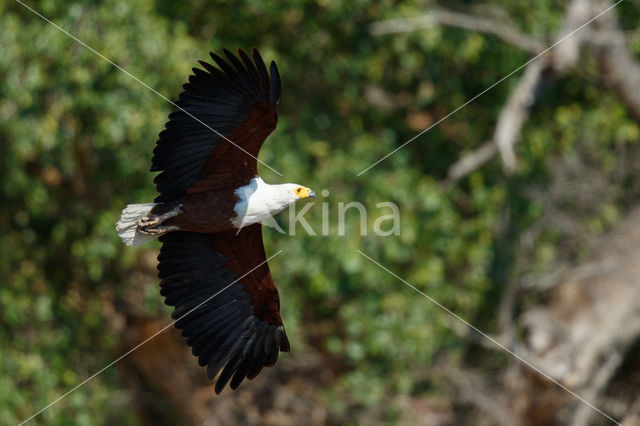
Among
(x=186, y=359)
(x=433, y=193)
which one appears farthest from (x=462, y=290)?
(x=186, y=359)

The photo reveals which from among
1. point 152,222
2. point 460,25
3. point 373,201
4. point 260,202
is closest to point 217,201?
point 260,202

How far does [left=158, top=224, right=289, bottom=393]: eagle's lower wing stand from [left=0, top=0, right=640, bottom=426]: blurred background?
2362mm

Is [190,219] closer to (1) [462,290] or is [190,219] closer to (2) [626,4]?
(1) [462,290]

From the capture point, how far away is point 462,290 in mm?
8922

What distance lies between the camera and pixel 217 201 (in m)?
5.36

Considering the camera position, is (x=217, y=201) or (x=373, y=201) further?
(x=373, y=201)

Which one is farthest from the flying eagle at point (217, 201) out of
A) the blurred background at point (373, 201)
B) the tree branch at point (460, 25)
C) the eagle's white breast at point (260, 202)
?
the tree branch at point (460, 25)

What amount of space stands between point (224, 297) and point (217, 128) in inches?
42.6

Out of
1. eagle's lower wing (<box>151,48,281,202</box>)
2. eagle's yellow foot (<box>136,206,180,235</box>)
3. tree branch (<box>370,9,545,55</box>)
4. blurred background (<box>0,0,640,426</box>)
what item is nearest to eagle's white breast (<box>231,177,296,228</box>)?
eagle's lower wing (<box>151,48,281,202</box>)

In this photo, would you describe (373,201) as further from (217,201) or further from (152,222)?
(152,222)

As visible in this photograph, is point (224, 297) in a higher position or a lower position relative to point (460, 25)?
lower

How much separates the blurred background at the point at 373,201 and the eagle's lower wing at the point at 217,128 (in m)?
2.64

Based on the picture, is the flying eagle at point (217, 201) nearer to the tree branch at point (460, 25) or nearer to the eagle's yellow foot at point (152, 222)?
the eagle's yellow foot at point (152, 222)

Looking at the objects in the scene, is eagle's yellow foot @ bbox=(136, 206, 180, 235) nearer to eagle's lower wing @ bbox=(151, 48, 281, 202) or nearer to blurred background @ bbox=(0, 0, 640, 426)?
eagle's lower wing @ bbox=(151, 48, 281, 202)
